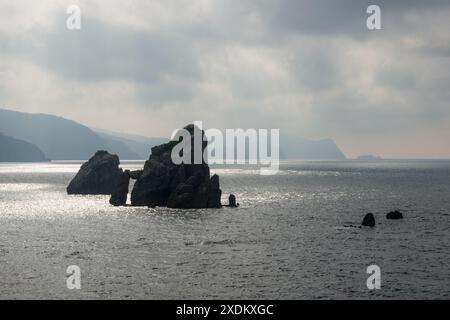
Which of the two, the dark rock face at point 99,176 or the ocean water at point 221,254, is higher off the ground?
the dark rock face at point 99,176

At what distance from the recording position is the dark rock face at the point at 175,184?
118000 millimetres

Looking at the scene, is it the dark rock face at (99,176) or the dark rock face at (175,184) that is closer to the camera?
the dark rock face at (175,184)

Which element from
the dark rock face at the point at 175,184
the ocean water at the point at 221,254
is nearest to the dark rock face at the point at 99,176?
the dark rock face at the point at 175,184

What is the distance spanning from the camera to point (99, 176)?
536ft

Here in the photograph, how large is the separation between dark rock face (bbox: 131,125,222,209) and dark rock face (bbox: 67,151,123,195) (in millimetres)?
42229

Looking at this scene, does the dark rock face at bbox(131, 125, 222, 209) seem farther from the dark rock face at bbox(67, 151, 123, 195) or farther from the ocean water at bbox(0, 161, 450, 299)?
the dark rock face at bbox(67, 151, 123, 195)

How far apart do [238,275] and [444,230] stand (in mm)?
52267

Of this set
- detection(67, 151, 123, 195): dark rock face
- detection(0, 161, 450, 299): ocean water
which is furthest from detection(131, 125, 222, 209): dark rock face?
detection(67, 151, 123, 195): dark rock face

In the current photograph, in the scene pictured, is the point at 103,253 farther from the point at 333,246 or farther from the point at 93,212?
the point at 93,212

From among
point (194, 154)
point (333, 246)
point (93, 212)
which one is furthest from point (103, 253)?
point (194, 154)

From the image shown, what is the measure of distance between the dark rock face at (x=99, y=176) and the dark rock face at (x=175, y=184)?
42229mm

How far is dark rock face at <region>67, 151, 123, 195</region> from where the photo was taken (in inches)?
6363

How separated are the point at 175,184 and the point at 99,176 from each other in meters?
54.7

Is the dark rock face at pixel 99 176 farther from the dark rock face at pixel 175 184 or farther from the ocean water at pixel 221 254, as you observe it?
the ocean water at pixel 221 254
